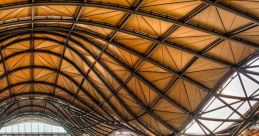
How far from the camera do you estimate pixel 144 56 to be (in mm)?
32281

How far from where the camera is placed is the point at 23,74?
4381cm

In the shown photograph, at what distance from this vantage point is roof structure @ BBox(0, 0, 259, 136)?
25.3 meters

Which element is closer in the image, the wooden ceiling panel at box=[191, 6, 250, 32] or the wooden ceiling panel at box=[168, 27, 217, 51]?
the wooden ceiling panel at box=[191, 6, 250, 32]

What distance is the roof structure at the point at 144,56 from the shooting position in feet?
83.0

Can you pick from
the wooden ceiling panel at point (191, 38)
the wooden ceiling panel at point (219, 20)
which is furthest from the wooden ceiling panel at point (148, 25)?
the wooden ceiling panel at point (219, 20)

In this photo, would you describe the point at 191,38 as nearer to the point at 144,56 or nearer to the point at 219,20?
the point at 219,20

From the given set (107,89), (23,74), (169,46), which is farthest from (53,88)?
(169,46)

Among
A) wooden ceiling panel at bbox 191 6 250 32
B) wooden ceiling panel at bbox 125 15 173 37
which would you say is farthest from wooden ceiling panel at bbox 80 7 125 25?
wooden ceiling panel at bbox 191 6 250 32

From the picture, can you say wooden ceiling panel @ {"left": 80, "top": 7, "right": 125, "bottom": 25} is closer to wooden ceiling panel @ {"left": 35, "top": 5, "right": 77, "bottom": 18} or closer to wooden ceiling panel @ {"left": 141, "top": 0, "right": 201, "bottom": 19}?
wooden ceiling panel @ {"left": 35, "top": 5, "right": 77, "bottom": 18}

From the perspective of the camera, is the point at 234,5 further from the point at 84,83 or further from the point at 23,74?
the point at 23,74

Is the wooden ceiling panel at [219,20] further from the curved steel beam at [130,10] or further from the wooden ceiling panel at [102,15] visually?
the wooden ceiling panel at [102,15]

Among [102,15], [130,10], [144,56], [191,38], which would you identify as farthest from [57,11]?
[191,38]

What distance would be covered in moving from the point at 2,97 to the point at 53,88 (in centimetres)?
790

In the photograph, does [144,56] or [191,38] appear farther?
[144,56]
